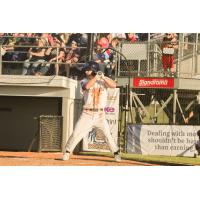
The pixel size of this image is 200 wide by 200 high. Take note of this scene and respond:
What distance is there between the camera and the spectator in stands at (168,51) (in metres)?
18.4

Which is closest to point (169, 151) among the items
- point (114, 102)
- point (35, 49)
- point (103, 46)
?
point (114, 102)

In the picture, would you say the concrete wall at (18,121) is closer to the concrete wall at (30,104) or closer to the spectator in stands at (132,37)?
the concrete wall at (30,104)

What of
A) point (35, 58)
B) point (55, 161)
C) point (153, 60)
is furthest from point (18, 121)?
point (153, 60)

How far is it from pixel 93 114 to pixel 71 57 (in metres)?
2.51

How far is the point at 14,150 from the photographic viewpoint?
1967 centimetres

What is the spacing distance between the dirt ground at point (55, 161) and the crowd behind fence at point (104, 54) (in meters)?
2.12

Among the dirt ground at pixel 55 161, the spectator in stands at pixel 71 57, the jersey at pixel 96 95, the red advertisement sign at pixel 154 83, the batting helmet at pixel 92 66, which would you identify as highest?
the spectator in stands at pixel 71 57

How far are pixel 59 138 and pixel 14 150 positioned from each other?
1721 millimetres

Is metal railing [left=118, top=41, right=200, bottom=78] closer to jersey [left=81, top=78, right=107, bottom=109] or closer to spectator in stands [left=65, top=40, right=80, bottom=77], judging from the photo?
spectator in stands [left=65, top=40, right=80, bottom=77]

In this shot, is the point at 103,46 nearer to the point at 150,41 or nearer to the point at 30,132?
the point at 150,41

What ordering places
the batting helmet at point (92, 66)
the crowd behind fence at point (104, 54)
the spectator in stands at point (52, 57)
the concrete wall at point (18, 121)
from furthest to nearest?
the concrete wall at point (18, 121) < the spectator in stands at point (52, 57) < the crowd behind fence at point (104, 54) < the batting helmet at point (92, 66)

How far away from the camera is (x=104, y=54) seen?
18.6m

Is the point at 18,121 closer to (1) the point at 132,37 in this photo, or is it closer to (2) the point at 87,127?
(2) the point at 87,127

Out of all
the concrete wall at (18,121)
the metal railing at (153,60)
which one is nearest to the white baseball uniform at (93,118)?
the metal railing at (153,60)
